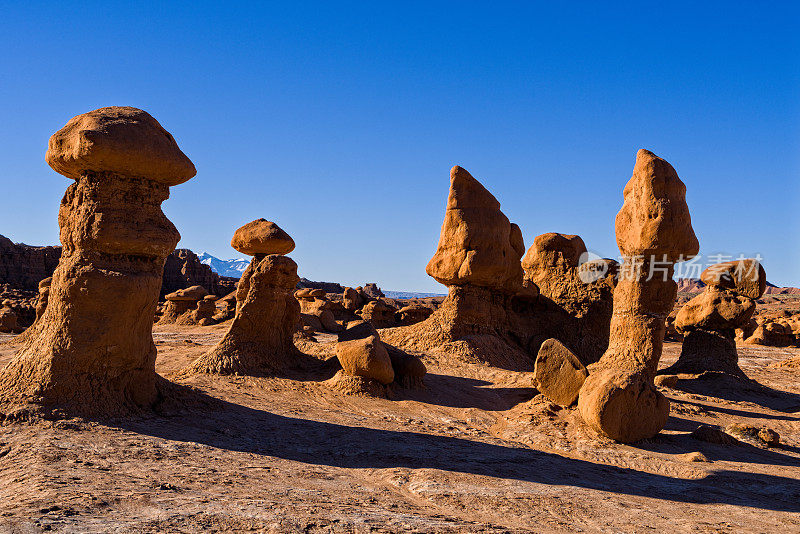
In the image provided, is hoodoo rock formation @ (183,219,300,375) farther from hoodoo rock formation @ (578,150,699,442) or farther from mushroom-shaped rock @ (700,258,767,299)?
mushroom-shaped rock @ (700,258,767,299)

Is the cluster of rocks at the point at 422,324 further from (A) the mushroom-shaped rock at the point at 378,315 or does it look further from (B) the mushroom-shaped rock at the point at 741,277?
(A) the mushroom-shaped rock at the point at 378,315

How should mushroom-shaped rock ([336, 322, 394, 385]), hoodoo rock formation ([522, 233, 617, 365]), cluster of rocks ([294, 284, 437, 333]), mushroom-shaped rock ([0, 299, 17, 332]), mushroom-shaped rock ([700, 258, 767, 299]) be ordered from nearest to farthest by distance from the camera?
mushroom-shaped rock ([336, 322, 394, 385]) → mushroom-shaped rock ([700, 258, 767, 299]) → hoodoo rock formation ([522, 233, 617, 365]) → mushroom-shaped rock ([0, 299, 17, 332]) → cluster of rocks ([294, 284, 437, 333])

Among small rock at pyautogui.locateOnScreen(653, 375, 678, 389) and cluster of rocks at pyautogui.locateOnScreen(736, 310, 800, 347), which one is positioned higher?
cluster of rocks at pyautogui.locateOnScreen(736, 310, 800, 347)

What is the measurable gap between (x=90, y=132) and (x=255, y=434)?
11.6 feet

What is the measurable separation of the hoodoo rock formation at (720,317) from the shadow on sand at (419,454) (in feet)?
23.9

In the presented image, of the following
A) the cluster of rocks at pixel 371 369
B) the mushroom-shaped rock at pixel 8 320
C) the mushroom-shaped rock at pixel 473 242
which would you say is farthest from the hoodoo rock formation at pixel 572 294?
the mushroom-shaped rock at pixel 8 320

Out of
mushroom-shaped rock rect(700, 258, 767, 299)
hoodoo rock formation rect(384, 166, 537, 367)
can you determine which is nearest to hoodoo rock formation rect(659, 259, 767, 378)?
mushroom-shaped rock rect(700, 258, 767, 299)

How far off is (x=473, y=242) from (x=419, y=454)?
7115 millimetres

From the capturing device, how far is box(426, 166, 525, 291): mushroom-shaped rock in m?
12.5

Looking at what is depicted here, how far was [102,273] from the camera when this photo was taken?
19.9ft

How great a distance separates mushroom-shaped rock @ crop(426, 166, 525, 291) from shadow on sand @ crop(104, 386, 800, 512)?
5.92 m

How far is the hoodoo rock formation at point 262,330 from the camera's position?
985 cm

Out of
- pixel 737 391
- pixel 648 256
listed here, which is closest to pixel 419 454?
pixel 648 256

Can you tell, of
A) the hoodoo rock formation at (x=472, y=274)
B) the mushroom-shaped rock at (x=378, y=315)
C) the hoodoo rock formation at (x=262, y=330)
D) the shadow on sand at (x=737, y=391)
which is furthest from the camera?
the mushroom-shaped rock at (x=378, y=315)
